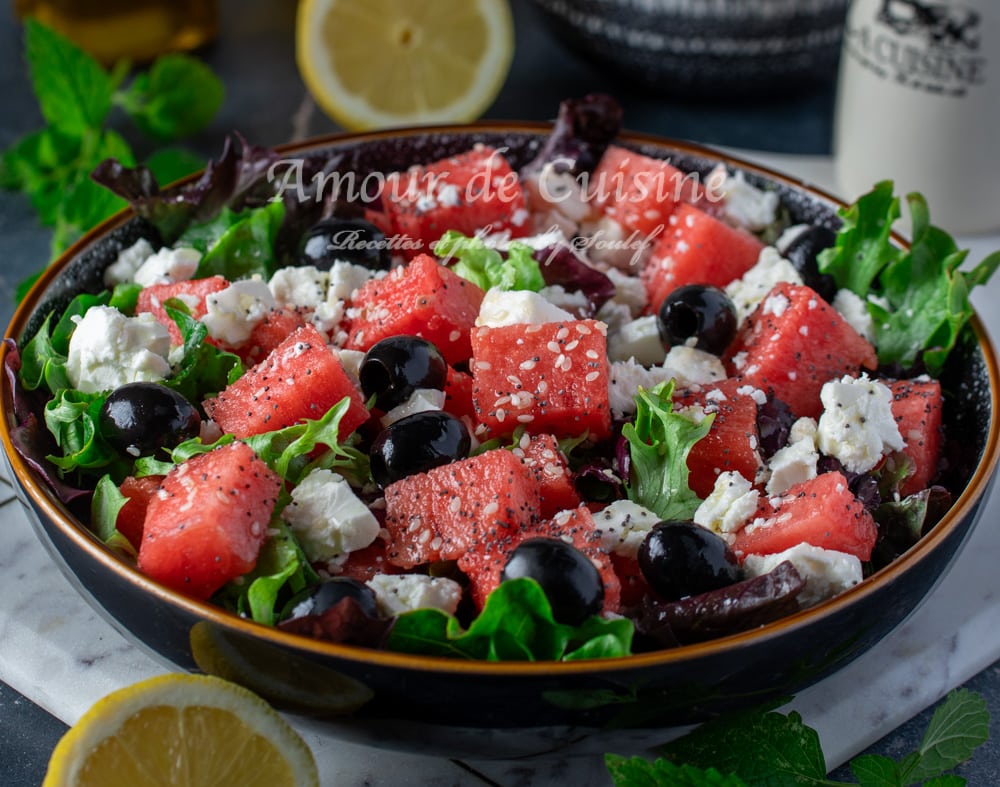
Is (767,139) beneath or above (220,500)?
beneath

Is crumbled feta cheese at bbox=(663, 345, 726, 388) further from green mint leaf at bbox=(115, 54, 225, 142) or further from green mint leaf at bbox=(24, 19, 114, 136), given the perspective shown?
green mint leaf at bbox=(115, 54, 225, 142)

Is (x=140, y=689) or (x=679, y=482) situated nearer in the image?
(x=140, y=689)

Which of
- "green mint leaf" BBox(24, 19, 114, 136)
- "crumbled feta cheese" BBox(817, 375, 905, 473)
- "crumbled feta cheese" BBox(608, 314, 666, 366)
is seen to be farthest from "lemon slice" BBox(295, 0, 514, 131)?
"crumbled feta cheese" BBox(817, 375, 905, 473)

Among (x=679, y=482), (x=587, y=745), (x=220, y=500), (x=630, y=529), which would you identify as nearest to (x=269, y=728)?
(x=220, y=500)

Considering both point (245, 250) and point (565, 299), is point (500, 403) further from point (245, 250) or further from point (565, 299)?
point (245, 250)

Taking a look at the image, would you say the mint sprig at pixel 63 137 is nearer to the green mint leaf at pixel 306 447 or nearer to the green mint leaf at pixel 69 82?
the green mint leaf at pixel 69 82

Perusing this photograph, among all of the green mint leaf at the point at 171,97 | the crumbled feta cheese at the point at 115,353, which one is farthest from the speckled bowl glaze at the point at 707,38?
the crumbled feta cheese at the point at 115,353

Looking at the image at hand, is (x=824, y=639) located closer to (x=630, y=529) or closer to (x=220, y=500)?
(x=630, y=529)

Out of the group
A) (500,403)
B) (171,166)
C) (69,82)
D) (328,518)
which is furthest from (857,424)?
(69,82)
